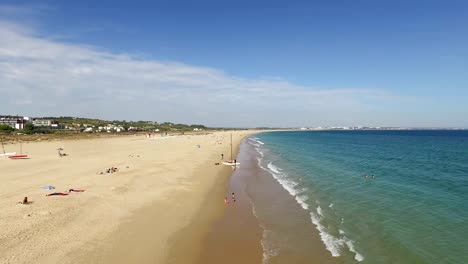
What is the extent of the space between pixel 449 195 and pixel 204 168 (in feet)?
84.6

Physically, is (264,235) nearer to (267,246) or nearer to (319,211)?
(267,246)

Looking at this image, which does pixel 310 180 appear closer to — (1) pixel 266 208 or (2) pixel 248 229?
(1) pixel 266 208

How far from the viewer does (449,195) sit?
26016 millimetres

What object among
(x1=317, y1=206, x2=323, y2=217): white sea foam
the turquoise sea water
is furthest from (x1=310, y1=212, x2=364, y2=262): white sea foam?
(x1=317, y1=206, x2=323, y2=217): white sea foam

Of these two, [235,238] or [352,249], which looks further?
[235,238]

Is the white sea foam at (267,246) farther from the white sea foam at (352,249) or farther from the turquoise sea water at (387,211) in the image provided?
the white sea foam at (352,249)

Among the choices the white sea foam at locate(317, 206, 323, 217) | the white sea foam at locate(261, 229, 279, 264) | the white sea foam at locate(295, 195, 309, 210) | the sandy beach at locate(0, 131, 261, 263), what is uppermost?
the sandy beach at locate(0, 131, 261, 263)

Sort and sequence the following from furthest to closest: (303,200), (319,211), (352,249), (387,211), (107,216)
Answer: (303,200), (319,211), (387,211), (107,216), (352,249)

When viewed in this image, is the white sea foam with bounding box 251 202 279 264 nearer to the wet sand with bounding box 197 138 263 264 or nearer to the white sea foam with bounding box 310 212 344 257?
the wet sand with bounding box 197 138 263 264

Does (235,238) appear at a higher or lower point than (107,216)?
lower

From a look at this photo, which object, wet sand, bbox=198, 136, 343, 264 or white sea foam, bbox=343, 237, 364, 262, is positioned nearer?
white sea foam, bbox=343, 237, 364, 262

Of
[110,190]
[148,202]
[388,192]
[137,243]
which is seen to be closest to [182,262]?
[137,243]

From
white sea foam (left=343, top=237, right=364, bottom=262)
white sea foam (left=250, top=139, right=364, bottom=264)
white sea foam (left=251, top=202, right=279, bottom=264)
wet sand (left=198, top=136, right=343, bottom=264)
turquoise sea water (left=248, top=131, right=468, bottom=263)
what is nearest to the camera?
white sea foam (left=343, top=237, right=364, bottom=262)

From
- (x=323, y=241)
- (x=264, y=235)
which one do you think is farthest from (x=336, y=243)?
(x=264, y=235)
